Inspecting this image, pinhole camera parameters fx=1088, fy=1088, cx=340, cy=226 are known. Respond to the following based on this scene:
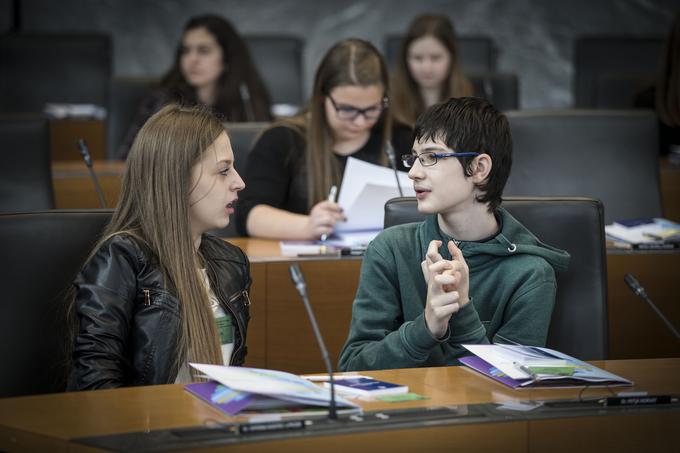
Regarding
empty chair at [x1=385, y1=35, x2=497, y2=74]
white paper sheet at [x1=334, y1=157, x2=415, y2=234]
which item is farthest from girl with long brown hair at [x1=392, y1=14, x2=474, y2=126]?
empty chair at [x1=385, y1=35, x2=497, y2=74]

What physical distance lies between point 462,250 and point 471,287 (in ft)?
0.24

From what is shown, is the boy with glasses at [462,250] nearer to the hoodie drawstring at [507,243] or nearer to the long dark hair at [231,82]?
the hoodie drawstring at [507,243]

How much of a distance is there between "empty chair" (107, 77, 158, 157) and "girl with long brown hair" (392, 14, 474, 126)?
3.45 ft

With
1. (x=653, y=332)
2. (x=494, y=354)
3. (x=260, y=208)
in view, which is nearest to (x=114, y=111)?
(x=260, y=208)

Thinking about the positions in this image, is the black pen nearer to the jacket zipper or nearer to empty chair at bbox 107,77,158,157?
the jacket zipper

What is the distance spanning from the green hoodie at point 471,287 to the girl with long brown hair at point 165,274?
240mm

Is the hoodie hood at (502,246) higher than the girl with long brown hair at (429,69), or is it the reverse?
the girl with long brown hair at (429,69)

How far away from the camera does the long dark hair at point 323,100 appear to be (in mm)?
3109

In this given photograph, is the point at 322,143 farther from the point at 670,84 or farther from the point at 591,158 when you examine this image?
the point at 670,84

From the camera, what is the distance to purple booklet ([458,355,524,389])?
5.64 feet

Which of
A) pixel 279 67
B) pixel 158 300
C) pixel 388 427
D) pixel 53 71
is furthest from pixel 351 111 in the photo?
pixel 53 71

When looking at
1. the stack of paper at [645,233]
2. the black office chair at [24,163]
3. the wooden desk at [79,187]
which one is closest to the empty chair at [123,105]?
the wooden desk at [79,187]

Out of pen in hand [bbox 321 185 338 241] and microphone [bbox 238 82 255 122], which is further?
microphone [bbox 238 82 255 122]

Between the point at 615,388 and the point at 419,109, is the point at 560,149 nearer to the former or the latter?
the point at 419,109
